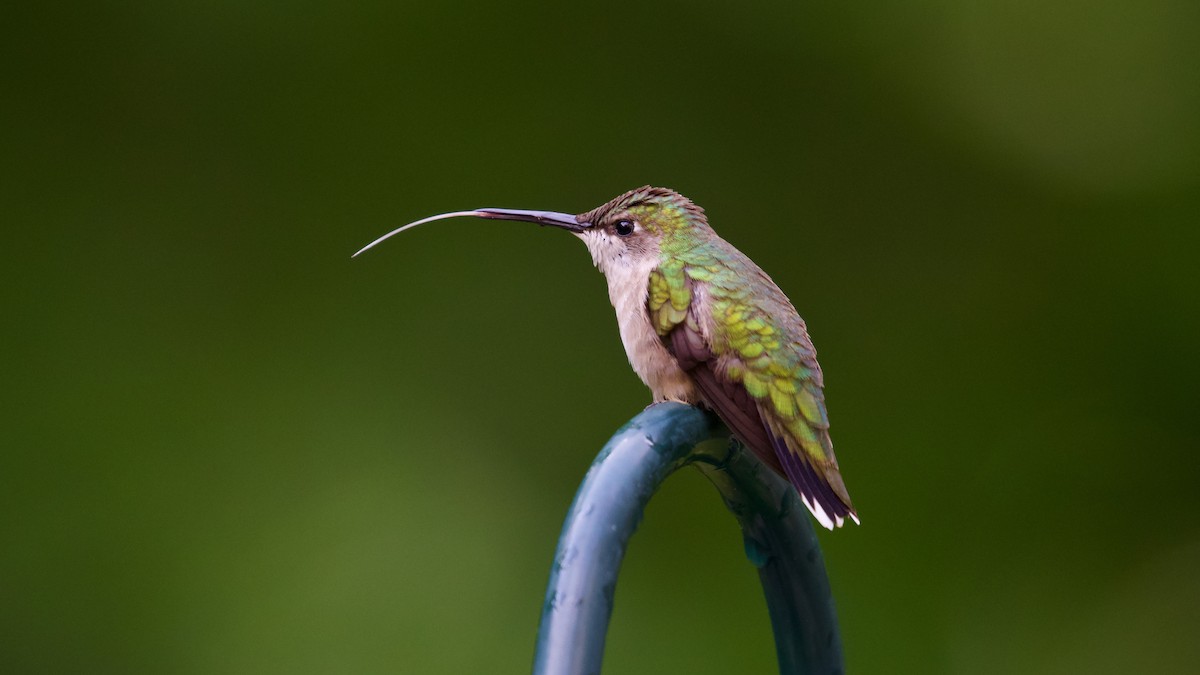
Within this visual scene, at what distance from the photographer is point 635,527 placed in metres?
1.33

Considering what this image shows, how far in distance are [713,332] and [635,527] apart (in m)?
0.94

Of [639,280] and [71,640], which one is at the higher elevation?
[639,280]

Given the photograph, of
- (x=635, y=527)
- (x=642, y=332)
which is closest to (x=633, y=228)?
(x=642, y=332)

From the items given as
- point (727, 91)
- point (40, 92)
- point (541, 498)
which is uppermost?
point (40, 92)

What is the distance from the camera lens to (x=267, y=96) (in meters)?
3.76

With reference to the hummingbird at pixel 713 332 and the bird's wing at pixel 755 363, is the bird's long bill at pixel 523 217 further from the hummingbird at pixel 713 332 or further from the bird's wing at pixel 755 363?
the bird's wing at pixel 755 363

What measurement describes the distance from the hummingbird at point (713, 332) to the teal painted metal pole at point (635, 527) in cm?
9

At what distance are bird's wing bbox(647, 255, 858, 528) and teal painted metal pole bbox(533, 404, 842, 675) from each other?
8 centimetres

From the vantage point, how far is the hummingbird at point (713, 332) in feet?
6.73

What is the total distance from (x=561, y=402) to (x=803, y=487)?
1983mm

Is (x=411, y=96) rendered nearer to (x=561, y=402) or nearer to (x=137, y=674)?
(x=561, y=402)

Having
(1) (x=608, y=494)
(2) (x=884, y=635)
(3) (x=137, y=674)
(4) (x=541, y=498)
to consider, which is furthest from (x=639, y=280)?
(3) (x=137, y=674)

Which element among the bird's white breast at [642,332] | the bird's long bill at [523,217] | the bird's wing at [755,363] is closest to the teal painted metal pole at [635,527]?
the bird's wing at [755,363]

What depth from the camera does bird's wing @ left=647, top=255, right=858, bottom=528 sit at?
2021 mm
